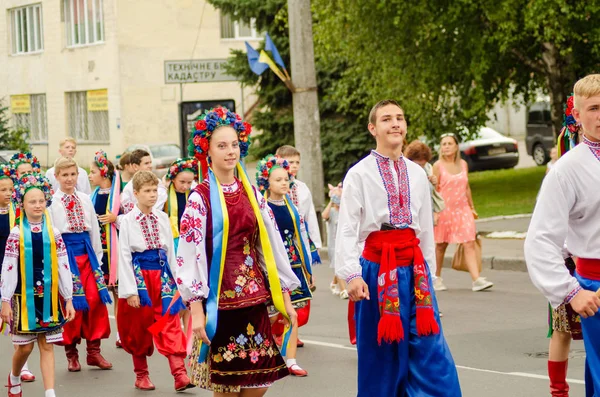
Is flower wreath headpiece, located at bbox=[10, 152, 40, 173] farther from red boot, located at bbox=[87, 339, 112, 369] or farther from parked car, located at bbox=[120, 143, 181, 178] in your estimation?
parked car, located at bbox=[120, 143, 181, 178]

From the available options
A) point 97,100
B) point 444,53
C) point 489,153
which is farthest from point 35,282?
point 97,100

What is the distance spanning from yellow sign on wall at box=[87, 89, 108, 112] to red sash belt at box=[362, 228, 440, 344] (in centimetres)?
3807

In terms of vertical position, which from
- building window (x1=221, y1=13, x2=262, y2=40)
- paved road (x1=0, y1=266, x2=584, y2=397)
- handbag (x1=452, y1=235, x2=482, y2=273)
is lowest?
paved road (x1=0, y1=266, x2=584, y2=397)

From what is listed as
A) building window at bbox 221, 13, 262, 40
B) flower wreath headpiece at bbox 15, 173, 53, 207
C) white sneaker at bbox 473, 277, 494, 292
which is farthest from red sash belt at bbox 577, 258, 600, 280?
building window at bbox 221, 13, 262, 40

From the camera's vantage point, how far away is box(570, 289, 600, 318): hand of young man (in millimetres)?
4848

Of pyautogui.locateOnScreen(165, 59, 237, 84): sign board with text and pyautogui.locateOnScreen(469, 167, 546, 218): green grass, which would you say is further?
pyautogui.locateOnScreen(165, 59, 237, 84): sign board with text

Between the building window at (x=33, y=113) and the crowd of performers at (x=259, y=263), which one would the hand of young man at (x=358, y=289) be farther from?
the building window at (x=33, y=113)

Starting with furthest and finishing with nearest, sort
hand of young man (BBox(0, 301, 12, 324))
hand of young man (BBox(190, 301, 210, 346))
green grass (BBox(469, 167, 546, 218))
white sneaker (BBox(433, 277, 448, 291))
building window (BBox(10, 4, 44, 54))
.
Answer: building window (BBox(10, 4, 44, 54))
green grass (BBox(469, 167, 546, 218))
white sneaker (BBox(433, 277, 448, 291))
hand of young man (BBox(0, 301, 12, 324))
hand of young man (BBox(190, 301, 210, 346))

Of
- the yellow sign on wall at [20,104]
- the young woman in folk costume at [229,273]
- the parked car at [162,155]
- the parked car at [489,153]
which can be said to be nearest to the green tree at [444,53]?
the parked car at [489,153]

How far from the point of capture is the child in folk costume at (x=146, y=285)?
8852 mm

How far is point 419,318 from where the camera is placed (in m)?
6.34

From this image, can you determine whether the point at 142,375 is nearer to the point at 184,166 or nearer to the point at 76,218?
the point at 76,218

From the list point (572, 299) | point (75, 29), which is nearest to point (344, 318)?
point (572, 299)

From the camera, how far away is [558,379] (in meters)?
6.85
